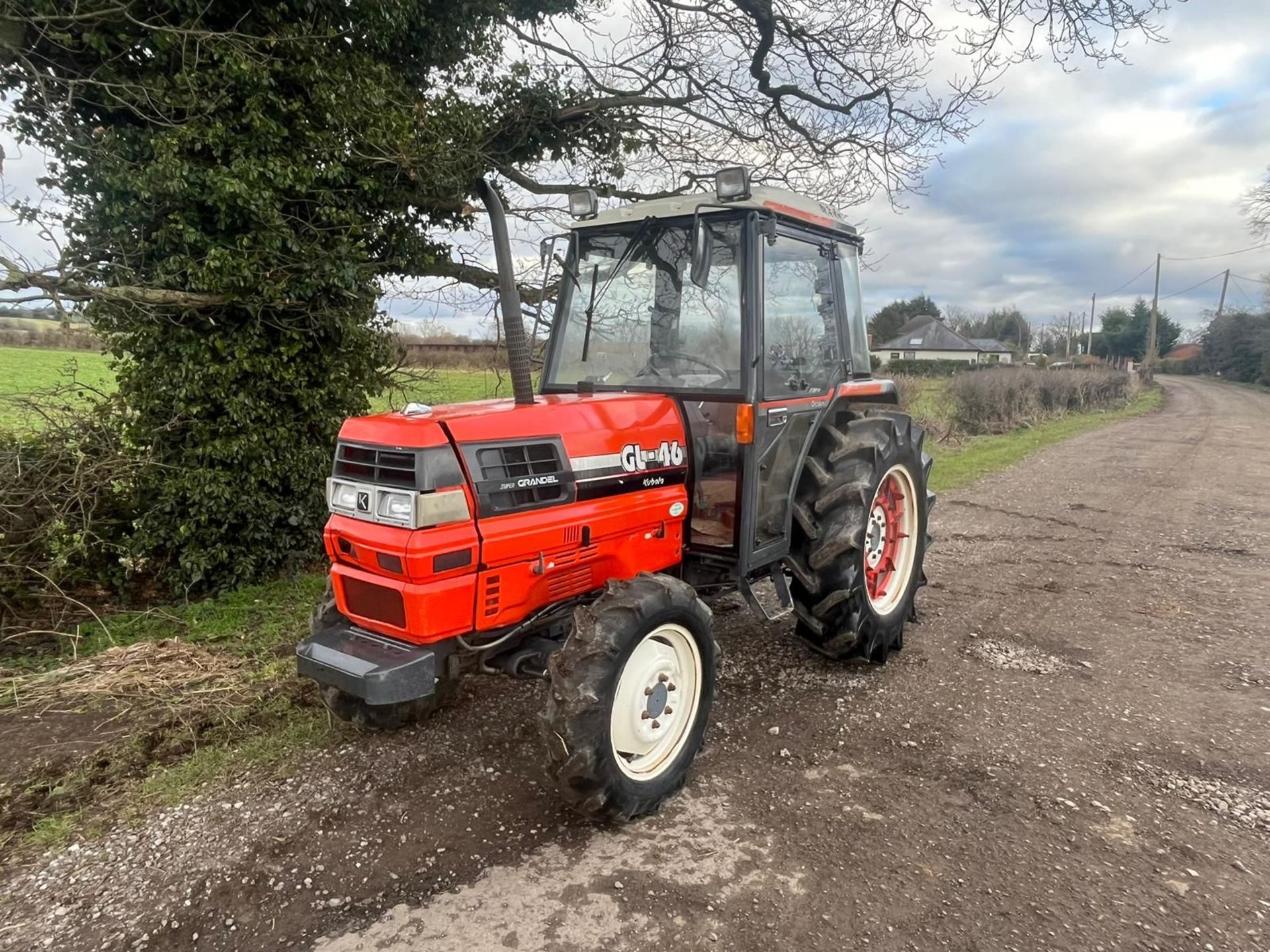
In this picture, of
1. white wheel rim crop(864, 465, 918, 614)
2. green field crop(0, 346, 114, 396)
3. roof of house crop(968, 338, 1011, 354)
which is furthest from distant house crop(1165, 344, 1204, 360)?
green field crop(0, 346, 114, 396)

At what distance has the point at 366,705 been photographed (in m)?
3.54

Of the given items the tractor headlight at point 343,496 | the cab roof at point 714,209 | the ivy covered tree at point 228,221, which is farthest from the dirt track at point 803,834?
the ivy covered tree at point 228,221

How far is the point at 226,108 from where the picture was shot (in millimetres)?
5312

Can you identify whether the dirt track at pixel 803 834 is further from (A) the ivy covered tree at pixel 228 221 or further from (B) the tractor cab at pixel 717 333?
(A) the ivy covered tree at pixel 228 221

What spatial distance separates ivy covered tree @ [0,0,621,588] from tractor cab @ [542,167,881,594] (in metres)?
2.67

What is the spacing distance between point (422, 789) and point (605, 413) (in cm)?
177

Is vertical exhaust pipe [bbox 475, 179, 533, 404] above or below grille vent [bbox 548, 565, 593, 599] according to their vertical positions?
above

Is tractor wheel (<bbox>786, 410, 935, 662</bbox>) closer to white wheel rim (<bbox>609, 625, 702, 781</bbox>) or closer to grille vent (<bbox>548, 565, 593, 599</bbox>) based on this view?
white wheel rim (<bbox>609, 625, 702, 781</bbox>)

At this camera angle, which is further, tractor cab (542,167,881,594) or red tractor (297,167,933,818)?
tractor cab (542,167,881,594)

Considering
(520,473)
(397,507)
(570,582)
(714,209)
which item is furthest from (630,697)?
(714,209)

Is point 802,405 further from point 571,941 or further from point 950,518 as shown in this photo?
point 950,518

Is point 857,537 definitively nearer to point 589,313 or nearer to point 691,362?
point 691,362

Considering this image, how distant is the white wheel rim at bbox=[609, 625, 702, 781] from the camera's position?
9.76 feet

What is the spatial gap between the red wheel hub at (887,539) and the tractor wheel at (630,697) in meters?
1.67
